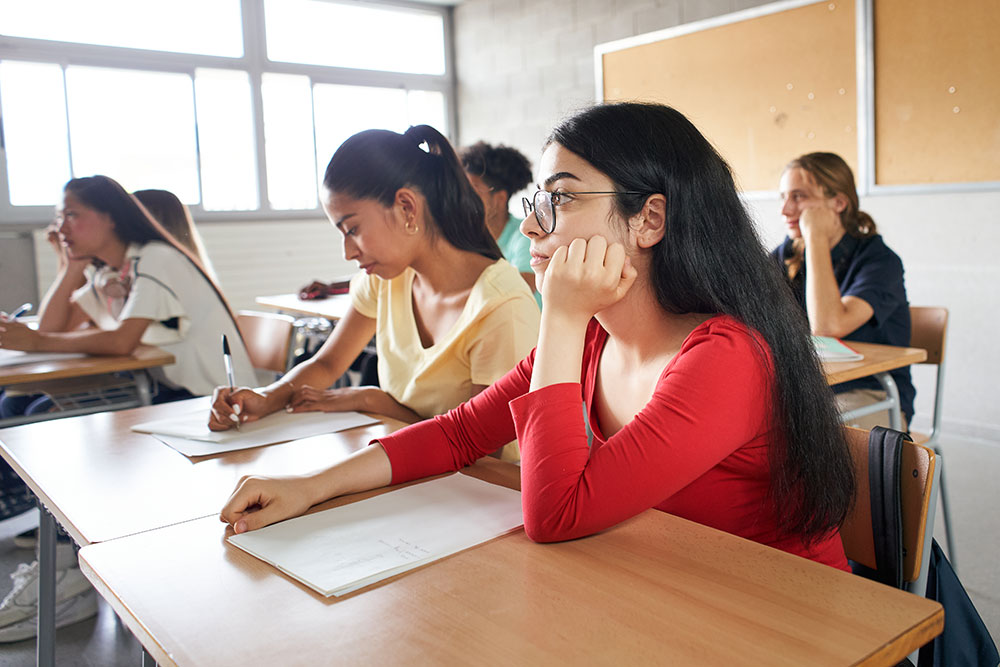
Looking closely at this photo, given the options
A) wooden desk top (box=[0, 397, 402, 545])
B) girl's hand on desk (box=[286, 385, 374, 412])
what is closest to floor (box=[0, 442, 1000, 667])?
wooden desk top (box=[0, 397, 402, 545])

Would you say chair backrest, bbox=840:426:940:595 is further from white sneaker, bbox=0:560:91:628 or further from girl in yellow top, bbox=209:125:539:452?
white sneaker, bbox=0:560:91:628

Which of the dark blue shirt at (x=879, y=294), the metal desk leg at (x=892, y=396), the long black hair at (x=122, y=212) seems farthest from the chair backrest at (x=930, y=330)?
the long black hair at (x=122, y=212)

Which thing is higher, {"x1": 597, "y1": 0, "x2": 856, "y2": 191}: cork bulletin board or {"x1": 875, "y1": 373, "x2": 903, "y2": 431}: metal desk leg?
→ {"x1": 597, "y1": 0, "x2": 856, "y2": 191}: cork bulletin board

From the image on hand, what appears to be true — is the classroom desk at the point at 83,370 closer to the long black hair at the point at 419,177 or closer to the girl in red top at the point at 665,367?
the long black hair at the point at 419,177

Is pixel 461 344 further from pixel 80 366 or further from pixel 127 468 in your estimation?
pixel 80 366

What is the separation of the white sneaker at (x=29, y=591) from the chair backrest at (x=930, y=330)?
2.54 m

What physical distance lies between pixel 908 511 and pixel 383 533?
2.18ft

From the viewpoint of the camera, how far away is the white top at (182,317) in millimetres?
2621

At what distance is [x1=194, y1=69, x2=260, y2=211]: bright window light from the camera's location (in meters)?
5.77

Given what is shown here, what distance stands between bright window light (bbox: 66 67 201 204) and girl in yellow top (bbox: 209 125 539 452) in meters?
4.16

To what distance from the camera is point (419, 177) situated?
1743mm

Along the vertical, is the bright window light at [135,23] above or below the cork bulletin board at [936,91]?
above

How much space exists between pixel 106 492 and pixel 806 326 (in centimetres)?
102

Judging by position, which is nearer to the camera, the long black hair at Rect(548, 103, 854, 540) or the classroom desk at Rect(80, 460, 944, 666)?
the classroom desk at Rect(80, 460, 944, 666)
